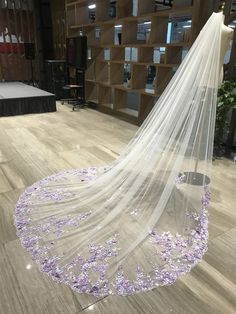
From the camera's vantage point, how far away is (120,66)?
5051mm

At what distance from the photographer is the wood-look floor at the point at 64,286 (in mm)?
1366

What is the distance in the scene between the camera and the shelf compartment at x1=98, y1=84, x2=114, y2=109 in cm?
561

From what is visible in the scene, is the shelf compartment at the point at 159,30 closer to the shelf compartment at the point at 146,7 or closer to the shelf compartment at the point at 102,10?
the shelf compartment at the point at 146,7

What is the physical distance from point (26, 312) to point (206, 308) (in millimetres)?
914

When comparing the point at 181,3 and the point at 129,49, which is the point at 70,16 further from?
the point at 181,3

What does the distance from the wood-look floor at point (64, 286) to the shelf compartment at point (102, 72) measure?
2.17 meters

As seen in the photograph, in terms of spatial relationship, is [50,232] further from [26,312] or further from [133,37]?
[133,37]

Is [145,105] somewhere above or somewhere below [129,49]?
below

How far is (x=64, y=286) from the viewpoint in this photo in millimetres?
1468

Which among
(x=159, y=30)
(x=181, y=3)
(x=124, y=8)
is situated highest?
(x=124, y=8)

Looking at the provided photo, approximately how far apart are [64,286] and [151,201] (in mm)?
883

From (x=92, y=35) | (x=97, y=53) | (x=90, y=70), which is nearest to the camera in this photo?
(x=97, y=53)

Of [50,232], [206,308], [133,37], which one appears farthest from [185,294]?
[133,37]

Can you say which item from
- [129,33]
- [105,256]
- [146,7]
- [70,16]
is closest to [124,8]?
[129,33]
